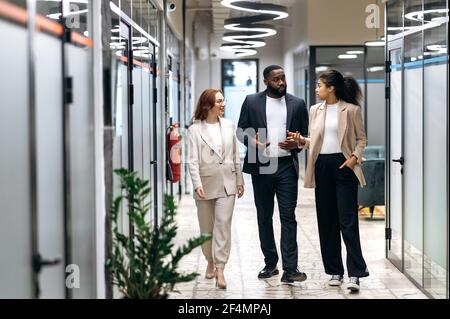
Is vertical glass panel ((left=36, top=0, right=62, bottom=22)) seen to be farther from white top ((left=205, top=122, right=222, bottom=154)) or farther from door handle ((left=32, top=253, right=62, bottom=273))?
white top ((left=205, top=122, right=222, bottom=154))

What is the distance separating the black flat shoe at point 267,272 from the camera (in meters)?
6.53

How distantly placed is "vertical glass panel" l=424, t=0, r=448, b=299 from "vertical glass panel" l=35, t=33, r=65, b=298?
2.84 metres

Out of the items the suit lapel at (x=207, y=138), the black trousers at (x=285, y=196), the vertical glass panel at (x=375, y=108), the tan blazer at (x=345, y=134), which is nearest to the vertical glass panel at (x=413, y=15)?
the tan blazer at (x=345, y=134)

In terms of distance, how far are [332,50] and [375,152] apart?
392 cm

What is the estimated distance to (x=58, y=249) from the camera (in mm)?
3684

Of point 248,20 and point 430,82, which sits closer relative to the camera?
point 430,82

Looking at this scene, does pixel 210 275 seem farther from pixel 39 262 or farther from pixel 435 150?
pixel 39 262

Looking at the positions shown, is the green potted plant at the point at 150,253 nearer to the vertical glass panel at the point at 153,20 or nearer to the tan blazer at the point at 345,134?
the tan blazer at the point at 345,134

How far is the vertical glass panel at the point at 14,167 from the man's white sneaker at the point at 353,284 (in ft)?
11.1

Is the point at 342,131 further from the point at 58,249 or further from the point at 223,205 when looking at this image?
the point at 58,249

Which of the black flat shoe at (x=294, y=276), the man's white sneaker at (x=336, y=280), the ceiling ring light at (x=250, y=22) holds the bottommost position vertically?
the man's white sneaker at (x=336, y=280)

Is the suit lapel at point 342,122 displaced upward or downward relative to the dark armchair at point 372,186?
upward

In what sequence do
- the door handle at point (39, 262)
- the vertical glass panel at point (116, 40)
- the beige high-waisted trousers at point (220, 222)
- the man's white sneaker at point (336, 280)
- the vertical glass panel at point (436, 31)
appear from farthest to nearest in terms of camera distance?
1. the man's white sneaker at point (336, 280)
2. the beige high-waisted trousers at point (220, 222)
3. the vertical glass panel at point (436, 31)
4. the vertical glass panel at point (116, 40)
5. the door handle at point (39, 262)
